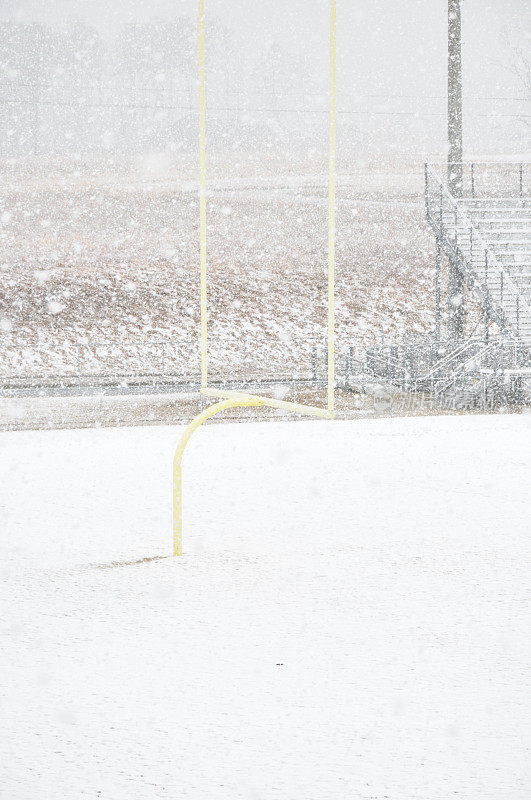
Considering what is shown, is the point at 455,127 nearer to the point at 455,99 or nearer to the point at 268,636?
the point at 455,99

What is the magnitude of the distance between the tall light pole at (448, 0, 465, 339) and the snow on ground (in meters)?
11.1

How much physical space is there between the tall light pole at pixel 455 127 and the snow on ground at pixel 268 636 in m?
11.1

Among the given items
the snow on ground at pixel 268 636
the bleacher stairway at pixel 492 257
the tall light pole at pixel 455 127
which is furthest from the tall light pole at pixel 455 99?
the snow on ground at pixel 268 636

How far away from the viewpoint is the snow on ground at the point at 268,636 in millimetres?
3725

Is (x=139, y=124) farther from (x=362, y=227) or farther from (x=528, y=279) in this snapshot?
(x=528, y=279)

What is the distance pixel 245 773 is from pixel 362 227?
119 ft

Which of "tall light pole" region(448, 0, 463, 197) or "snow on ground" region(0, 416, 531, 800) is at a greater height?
"tall light pole" region(448, 0, 463, 197)

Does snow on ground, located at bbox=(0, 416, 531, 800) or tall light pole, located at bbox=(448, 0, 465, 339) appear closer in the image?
snow on ground, located at bbox=(0, 416, 531, 800)

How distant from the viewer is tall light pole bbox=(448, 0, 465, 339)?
67.4 ft

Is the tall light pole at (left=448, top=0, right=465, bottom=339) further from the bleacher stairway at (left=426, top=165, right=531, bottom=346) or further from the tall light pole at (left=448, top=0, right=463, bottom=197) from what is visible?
the bleacher stairway at (left=426, top=165, right=531, bottom=346)

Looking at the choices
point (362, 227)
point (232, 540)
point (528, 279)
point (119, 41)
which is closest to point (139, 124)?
point (119, 41)

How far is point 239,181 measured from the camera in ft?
149

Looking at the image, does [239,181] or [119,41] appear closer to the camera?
[239,181]

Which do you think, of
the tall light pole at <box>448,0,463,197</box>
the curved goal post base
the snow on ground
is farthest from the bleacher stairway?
the curved goal post base
